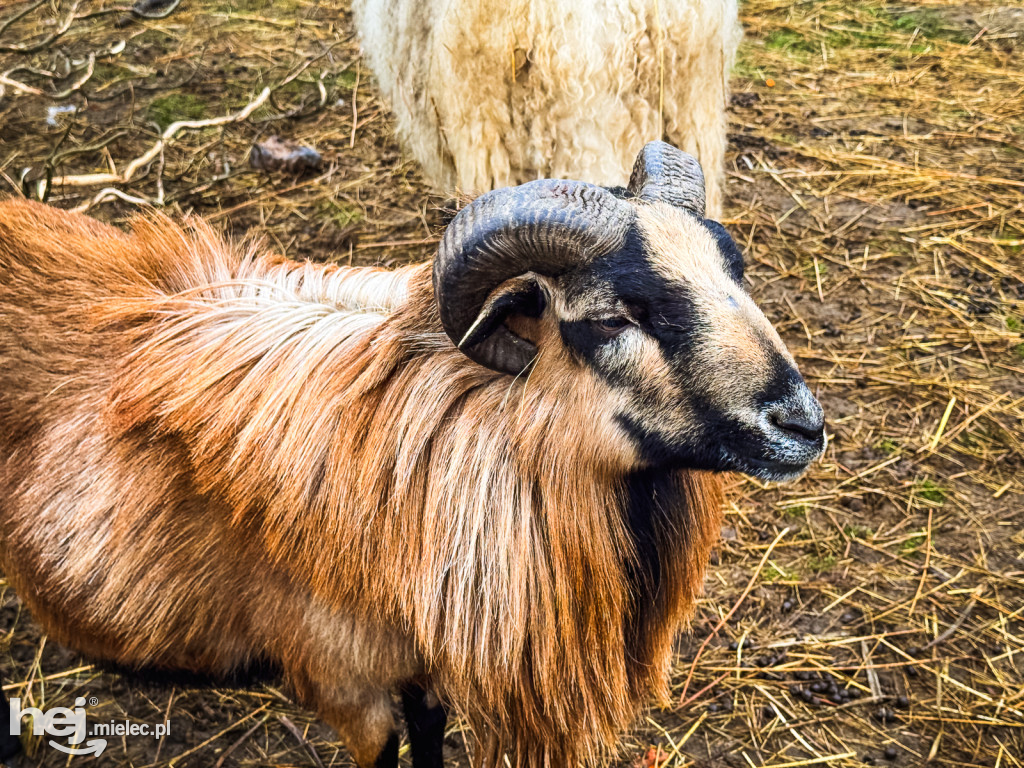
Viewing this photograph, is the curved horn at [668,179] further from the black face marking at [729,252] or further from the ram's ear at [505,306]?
the ram's ear at [505,306]

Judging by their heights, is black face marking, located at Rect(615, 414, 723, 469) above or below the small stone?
above

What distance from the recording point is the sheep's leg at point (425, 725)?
2.79 m

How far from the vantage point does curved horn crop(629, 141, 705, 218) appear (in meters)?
2.28

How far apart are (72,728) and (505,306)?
2603 mm

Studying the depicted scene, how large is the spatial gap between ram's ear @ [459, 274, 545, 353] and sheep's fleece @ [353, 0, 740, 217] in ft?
6.60

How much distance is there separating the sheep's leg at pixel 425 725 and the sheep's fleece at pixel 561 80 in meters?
2.41

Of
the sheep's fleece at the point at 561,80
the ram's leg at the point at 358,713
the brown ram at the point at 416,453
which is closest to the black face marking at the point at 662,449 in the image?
the brown ram at the point at 416,453

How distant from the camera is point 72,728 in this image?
335 cm

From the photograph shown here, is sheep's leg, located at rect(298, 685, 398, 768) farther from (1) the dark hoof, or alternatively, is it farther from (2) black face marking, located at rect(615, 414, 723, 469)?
(1) the dark hoof

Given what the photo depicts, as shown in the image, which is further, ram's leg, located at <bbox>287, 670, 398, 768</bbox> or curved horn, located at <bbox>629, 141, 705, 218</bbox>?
ram's leg, located at <bbox>287, 670, 398, 768</bbox>

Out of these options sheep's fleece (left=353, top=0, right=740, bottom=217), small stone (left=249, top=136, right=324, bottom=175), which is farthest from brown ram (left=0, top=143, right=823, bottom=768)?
small stone (left=249, top=136, right=324, bottom=175)

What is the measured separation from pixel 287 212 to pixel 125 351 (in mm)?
3433

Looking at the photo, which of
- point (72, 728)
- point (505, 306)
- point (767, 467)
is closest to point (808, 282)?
point (767, 467)

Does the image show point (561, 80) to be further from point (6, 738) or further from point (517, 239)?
point (6, 738)
